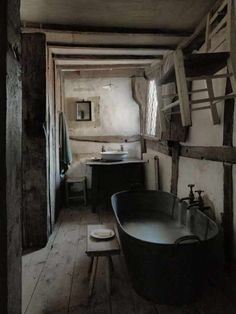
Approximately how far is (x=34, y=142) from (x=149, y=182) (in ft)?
7.13

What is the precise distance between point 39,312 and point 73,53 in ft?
10.4

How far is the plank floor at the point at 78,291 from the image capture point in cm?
188

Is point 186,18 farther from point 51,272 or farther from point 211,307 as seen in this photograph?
point 51,272

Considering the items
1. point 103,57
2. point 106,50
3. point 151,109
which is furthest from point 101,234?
point 151,109

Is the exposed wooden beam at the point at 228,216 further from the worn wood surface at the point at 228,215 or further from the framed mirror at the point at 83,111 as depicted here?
the framed mirror at the point at 83,111

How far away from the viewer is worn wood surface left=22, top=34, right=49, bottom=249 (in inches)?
117

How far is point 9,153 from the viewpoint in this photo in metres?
0.80

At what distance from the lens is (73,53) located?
381 centimetres

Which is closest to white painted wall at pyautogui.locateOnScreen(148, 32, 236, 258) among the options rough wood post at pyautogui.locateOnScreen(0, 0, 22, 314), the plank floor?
the plank floor

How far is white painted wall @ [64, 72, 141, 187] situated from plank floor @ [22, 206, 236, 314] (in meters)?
2.36

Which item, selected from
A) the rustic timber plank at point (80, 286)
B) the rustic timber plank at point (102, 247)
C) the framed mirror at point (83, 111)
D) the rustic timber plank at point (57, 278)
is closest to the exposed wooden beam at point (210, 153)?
the rustic timber plank at point (102, 247)

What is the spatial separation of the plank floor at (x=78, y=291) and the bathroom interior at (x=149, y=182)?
10 millimetres

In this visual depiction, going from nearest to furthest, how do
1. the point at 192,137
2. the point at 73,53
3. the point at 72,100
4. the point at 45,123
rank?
the point at 192,137
the point at 45,123
the point at 73,53
the point at 72,100

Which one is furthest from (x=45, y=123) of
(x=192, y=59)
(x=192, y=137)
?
(x=192, y=59)
